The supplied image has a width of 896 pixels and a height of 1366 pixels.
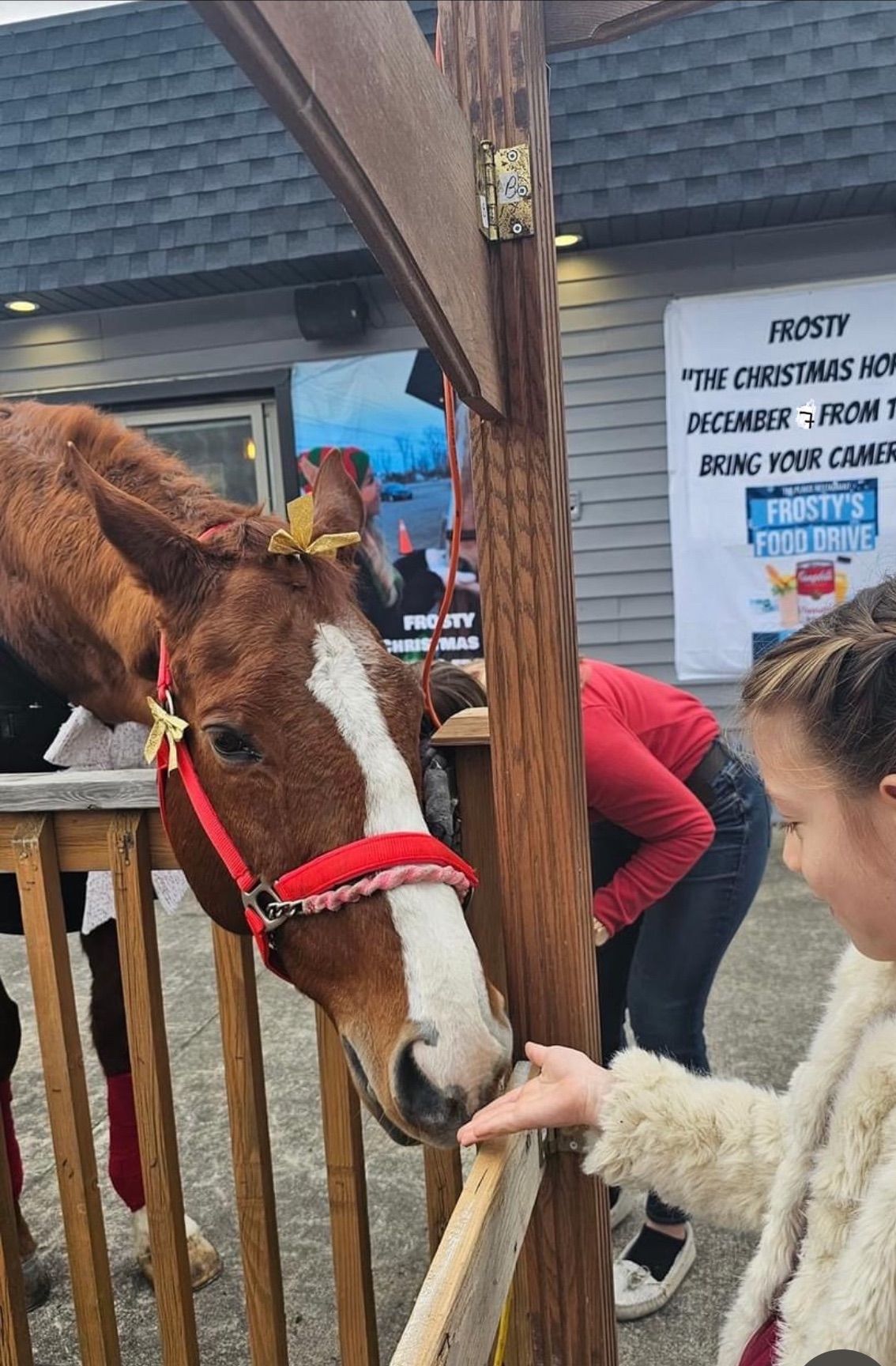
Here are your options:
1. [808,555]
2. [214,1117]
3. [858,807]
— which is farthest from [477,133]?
[808,555]

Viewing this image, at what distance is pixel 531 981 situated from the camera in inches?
54.3

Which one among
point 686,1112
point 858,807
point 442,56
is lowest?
point 686,1112

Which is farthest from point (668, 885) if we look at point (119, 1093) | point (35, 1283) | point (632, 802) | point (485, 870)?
point (35, 1283)

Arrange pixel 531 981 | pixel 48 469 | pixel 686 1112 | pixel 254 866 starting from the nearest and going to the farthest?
1. pixel 686 1112
2. pixel 531 981
3. pixel 254 866
4. pixel 48 469

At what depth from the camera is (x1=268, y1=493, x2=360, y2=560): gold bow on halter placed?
1.58 meters

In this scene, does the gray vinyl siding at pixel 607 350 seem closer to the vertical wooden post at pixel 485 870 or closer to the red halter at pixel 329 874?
the vertical wooden post at pixel 485 870

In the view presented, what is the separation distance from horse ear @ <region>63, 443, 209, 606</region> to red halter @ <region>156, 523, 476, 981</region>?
1.16ft

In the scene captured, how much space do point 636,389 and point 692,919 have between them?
4046mm

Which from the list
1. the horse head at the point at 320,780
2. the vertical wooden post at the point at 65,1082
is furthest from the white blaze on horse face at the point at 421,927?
the vertical wooden post at the point at 65,1082

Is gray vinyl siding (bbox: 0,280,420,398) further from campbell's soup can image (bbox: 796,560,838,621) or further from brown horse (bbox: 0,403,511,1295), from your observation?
brown horse (bbox: 0,403,511,1295)

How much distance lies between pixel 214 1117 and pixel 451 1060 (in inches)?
96.8

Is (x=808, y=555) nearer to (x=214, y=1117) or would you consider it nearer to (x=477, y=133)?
(x=214, y=1117)

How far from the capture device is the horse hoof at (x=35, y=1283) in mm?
2525

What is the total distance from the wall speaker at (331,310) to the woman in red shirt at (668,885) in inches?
157
